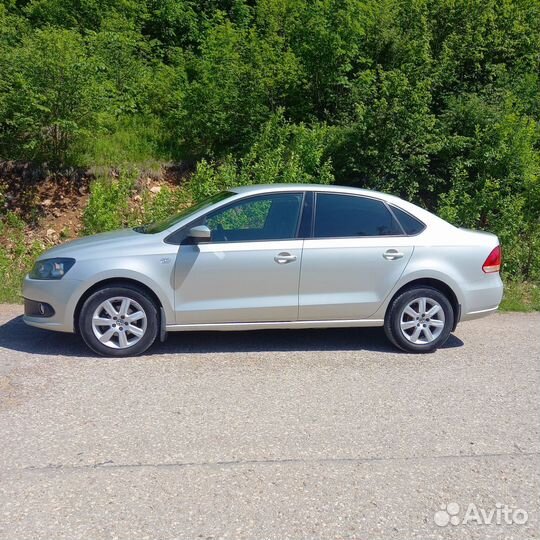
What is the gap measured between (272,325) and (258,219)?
107 cm

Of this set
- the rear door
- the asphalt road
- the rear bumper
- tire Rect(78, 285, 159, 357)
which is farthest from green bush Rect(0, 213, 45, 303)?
the rear bumper

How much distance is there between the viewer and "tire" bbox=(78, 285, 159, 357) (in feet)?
21.3

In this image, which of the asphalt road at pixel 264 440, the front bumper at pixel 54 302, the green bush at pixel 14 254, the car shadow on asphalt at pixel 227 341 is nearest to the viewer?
the asphalt road at pixel 264 440

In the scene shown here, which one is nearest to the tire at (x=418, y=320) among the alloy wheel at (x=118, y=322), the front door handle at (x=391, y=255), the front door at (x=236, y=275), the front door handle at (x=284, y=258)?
the front door handle at (x=391, y=255)

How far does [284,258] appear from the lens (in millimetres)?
6660

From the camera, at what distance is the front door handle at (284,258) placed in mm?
6652

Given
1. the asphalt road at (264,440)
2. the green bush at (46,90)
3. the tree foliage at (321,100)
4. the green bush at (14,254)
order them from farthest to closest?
the tree foliage at (321,100)
the green bush at (46,90)
the green bush at (14,254)
the asphalt road at (264,440)

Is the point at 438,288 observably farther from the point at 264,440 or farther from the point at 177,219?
the point at 264,440

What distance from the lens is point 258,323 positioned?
6723mm

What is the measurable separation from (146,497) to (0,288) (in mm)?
5841

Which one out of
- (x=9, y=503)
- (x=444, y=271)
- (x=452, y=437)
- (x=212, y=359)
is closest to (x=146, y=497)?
(x=9, y=503)

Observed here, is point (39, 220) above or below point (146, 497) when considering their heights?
above

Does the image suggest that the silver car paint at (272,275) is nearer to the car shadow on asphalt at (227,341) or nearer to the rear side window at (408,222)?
the rear side window at (408,222)

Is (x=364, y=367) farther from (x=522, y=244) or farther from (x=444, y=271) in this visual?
(x=522, y=244)
